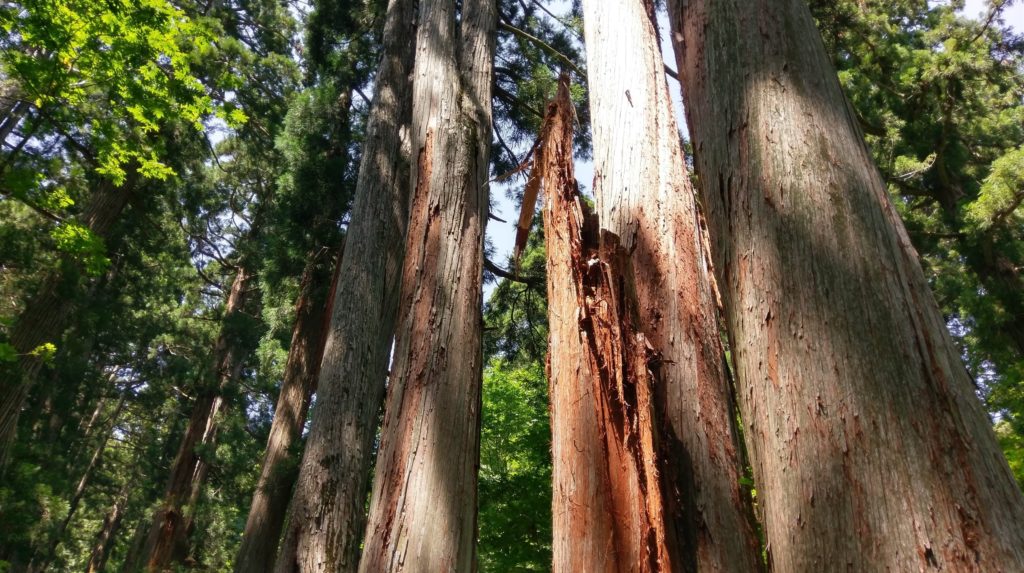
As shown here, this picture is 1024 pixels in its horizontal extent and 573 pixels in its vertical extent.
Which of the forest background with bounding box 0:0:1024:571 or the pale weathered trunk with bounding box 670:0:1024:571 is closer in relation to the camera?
the pale weathered trunk with bounding box 670:0:1024:571

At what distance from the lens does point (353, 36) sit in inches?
384

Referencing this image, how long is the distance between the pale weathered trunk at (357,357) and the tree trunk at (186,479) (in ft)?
22.2

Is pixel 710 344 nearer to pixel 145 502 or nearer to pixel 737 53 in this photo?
pixel 737 53

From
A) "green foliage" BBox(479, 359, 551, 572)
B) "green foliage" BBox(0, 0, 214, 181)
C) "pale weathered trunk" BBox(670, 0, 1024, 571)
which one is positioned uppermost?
"green foliage" BBox(0, 0, 214, 181)

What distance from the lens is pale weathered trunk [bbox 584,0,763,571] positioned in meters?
1.85

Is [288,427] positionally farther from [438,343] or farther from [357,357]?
[438,343]

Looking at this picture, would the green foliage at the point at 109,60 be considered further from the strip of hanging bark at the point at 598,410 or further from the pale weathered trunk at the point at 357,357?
the strip of hanging bark at the point at 598,410

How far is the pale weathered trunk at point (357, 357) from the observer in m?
5.05

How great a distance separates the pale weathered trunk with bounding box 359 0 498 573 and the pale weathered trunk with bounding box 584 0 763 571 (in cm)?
152

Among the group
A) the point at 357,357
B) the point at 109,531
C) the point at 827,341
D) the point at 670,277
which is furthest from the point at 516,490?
the point at 109,531

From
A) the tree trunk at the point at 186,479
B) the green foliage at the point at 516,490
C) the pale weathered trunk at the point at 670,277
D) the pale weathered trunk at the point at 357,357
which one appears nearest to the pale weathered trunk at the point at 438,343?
the pale weathered trunk at the point at 670,277

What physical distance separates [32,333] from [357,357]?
20.0 ft

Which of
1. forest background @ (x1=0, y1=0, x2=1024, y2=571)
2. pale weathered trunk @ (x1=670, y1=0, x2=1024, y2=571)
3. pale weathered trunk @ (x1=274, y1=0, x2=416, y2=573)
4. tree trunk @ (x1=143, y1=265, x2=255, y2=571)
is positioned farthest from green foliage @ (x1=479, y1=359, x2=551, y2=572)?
pale weathered trunk @ (x1=670, y1=0, x2=1024, y2=571)

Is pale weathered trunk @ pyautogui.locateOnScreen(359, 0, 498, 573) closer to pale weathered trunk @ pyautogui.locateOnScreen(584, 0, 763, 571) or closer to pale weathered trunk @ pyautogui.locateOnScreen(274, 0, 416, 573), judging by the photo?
pale weathered trunk @ pyautogui.locateOnScreen(584, 0, 763, 571)
